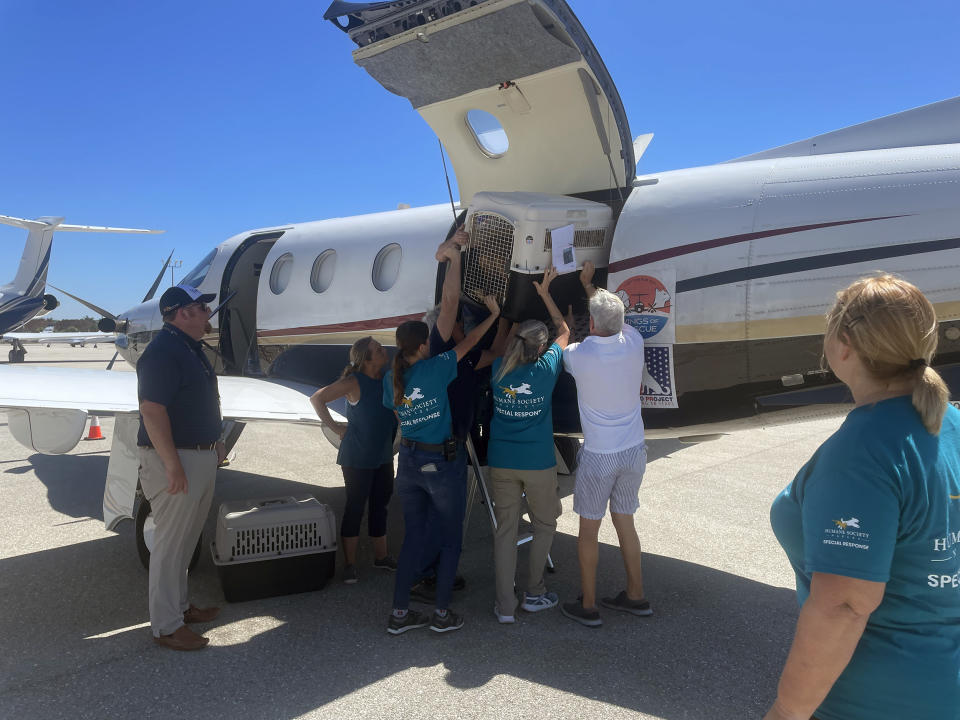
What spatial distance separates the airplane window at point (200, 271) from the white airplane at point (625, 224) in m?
2.92

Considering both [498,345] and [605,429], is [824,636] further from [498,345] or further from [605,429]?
[498,345]

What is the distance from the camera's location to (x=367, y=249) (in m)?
6.97

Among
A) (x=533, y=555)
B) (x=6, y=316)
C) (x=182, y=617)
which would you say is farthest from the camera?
(x=6, y=316)

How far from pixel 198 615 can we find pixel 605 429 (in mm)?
2907

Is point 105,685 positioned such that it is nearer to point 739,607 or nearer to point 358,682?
point 358,682

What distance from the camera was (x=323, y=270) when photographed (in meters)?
7.46

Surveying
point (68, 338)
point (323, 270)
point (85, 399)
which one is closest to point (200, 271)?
point (323, 270)

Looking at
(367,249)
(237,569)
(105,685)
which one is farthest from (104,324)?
(105,685)

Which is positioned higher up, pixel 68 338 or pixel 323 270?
pixel 323 270

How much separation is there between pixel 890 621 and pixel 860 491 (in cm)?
32

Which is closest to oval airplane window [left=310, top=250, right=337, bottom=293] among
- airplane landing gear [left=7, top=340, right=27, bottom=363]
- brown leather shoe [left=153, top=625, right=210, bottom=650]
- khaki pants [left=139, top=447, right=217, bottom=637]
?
khaki pants [left=139, top=447, right=217, bottom=637]

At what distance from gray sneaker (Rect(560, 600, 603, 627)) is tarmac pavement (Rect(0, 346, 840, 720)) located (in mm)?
56

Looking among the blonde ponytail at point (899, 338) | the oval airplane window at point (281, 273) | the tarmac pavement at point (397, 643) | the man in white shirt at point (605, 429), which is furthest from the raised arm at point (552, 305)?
the oval airplane window at point (281, 273)

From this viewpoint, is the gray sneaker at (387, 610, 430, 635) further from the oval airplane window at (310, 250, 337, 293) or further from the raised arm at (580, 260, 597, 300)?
the oval airplane window at (310, 250, 337, 293)
